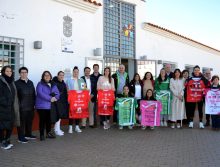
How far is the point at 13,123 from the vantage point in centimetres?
743

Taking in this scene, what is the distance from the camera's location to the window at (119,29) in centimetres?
1273

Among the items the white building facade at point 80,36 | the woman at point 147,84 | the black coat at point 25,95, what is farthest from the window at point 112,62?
the black coat at point 25,95

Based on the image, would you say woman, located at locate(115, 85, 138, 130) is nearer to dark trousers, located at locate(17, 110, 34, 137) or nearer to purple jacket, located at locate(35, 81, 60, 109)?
purple jacket, located at locate(35, 81, 60, 109)

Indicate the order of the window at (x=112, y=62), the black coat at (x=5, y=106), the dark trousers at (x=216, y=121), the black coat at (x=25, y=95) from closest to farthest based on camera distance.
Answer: the black coat at (x=5, y=106) → the black coat at (x=25, y=95) → the dark trousers at (x=216, y=121) → the window at (x=112, y=62)

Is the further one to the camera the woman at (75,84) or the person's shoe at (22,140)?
the woman at (75,84)

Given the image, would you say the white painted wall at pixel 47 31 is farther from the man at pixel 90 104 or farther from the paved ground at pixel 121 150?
the paved ground at pixel 121 150

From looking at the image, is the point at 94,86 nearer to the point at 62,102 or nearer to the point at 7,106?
the point at 62,102

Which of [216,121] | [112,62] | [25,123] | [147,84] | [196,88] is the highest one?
[112,62]

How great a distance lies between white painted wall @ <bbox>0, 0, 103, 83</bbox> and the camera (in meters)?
9.03

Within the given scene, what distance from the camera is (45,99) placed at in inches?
321

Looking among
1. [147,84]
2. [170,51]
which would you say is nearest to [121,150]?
[147,84]

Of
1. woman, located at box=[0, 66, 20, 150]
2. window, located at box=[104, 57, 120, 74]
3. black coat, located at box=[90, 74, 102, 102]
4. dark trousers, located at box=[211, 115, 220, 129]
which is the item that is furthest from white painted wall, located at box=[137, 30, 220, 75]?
woman, located at box=[0, 66, 20, 150]

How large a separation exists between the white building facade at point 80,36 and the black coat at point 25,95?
1.35 m

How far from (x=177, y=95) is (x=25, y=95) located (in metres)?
4.75
